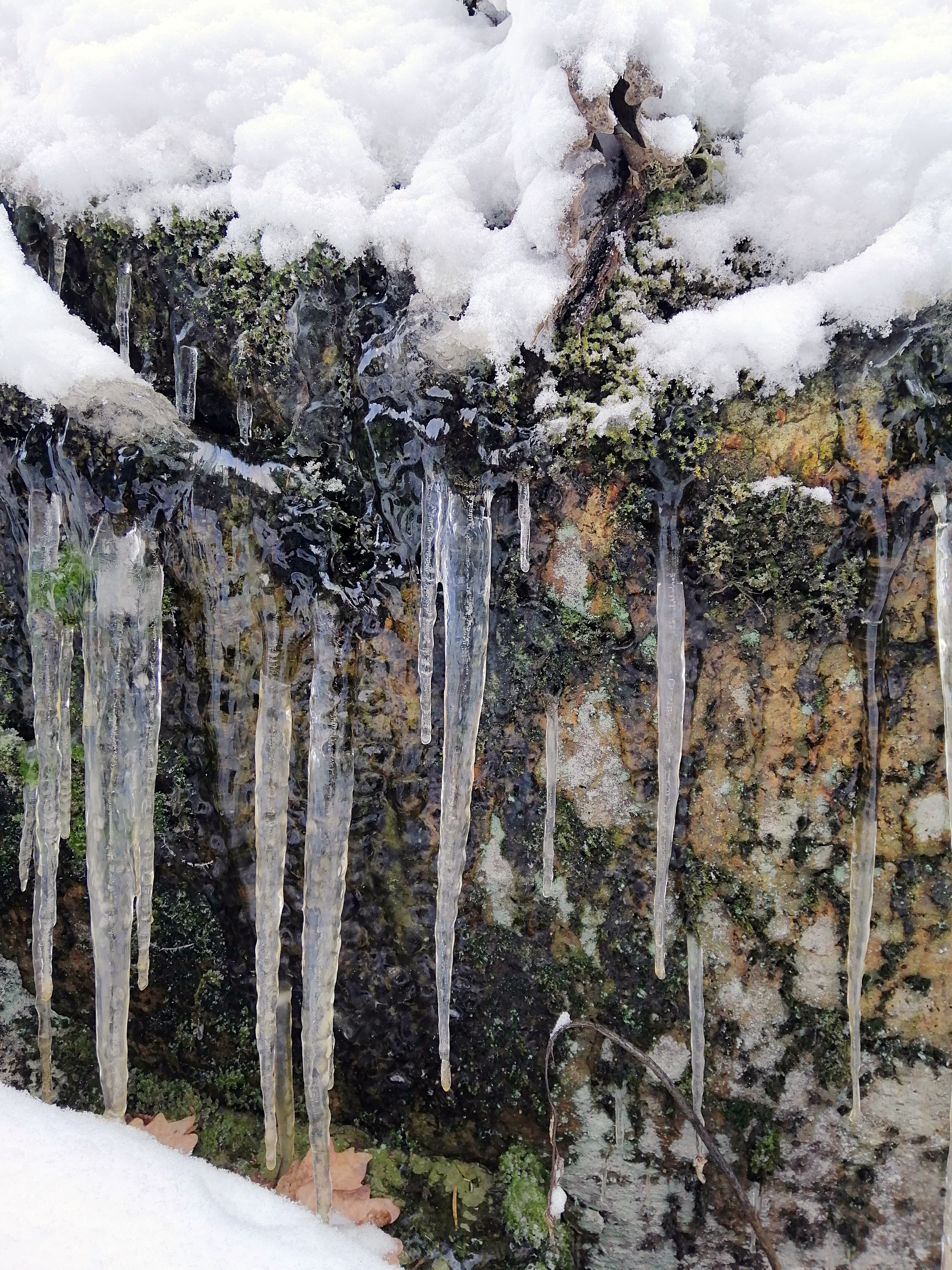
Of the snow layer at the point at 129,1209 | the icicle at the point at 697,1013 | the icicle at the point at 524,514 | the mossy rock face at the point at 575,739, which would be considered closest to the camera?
the snow layer at the point at 129,1209

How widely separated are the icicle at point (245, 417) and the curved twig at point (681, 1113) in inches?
98.6

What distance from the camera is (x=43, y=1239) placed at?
2273 mm

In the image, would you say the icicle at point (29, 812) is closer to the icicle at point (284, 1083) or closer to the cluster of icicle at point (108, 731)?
the cluster of icicle at point (108, 731)

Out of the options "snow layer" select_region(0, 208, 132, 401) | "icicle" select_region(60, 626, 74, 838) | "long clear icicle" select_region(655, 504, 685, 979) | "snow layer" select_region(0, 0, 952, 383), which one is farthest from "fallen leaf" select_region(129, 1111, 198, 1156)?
"snow layer" select_region(0, 0, 952, 383)

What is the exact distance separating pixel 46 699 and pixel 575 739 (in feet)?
6.25

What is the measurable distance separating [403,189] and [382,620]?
1.41 metres

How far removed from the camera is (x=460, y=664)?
2715mm

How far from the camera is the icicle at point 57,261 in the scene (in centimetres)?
299

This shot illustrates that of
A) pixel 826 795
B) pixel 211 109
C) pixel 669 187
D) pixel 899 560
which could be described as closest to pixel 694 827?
pixel 826 795

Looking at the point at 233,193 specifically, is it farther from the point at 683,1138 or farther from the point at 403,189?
the point at 683,1138

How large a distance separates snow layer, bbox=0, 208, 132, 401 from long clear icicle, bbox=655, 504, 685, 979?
1.95 m

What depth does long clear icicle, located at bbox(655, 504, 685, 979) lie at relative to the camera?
2.66m

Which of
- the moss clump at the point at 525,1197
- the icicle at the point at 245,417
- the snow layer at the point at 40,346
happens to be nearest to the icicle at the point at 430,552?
the icicle at the point at 245,417

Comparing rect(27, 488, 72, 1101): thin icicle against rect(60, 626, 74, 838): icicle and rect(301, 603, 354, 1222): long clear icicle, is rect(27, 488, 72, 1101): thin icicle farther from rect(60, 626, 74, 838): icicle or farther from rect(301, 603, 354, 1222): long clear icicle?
rect(301, 603, 354, 1222): long clear icicle
